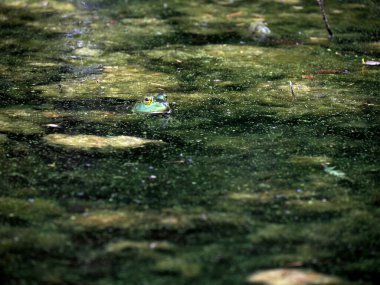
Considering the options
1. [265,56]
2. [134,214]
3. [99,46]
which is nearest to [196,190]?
[134,214]

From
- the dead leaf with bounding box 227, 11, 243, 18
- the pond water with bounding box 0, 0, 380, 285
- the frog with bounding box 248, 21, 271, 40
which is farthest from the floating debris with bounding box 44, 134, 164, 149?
the dead leaf with bounding box 227, 11, 243, 18

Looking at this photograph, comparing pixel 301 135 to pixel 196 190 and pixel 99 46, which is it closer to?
pixel 196 190

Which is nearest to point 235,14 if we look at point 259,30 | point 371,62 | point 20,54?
point 259,30

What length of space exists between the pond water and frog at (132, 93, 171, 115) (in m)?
0.05

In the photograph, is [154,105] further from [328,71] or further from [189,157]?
[328,71]

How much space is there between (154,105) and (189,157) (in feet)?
1.98

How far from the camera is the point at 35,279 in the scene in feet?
5.54

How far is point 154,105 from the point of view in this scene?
3.07 m

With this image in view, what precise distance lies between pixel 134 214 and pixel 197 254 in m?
0.33

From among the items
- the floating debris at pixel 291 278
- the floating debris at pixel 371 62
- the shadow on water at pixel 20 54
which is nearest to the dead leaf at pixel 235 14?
the shadow on water at pixel 20 54

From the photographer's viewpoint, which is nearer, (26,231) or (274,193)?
(26,231)

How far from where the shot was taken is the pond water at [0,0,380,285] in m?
1.81

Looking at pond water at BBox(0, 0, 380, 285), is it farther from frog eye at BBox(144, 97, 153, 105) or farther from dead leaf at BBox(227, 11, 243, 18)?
dead leaf at BBox(227, 11, 243, 18)

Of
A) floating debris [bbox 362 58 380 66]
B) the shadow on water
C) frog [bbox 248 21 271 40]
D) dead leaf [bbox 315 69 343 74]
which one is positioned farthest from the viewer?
frog [bbox 248 21 271 40]
